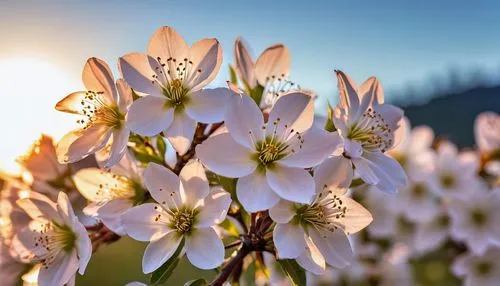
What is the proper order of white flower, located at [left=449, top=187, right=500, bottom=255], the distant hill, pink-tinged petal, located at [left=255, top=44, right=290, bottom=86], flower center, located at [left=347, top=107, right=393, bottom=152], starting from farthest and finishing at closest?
1. the distant hill
2. white flower, located at [left=449, top=187, right=500, bottom=255]
3. pink-tinged petal, located at [left=255, top=44, right=290, bottom=86]
4. flower center, located at [left=347, top=107, right=393, bottom=152]

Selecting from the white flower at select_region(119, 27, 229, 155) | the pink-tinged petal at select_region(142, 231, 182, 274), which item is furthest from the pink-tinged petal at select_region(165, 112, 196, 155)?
the pink-tinged petal at select_region(142, 231, 182, 274)

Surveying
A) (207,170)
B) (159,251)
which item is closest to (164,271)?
(159,251)

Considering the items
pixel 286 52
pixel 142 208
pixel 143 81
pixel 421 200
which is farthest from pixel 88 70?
pixel 421 200

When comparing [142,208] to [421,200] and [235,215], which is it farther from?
[421,200]

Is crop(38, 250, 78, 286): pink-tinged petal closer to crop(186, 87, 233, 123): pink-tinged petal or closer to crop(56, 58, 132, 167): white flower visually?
crop(56, 58, 132, 167): white flower

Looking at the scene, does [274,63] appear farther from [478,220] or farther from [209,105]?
[478,220]

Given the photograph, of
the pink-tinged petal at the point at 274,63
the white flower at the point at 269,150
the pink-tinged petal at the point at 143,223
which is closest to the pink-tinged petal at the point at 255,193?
the white flower at the point at 269,150

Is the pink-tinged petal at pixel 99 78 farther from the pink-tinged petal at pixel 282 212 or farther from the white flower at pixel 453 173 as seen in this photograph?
the white flower at pixel 453 173
